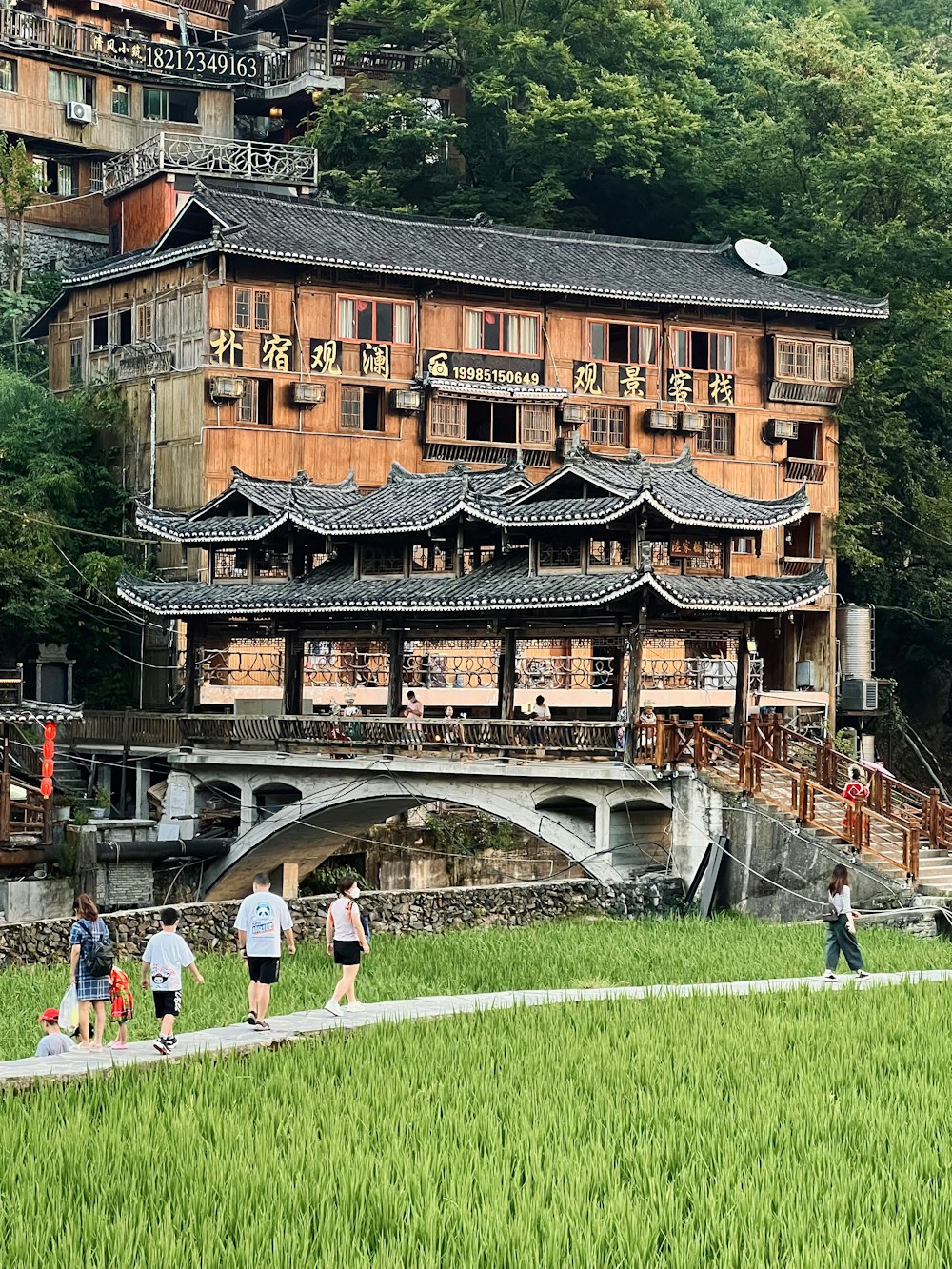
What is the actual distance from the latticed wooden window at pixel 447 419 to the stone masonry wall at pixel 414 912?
59.4ft

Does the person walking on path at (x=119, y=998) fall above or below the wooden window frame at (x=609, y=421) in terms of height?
below

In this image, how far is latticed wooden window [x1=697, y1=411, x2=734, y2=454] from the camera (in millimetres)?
45750

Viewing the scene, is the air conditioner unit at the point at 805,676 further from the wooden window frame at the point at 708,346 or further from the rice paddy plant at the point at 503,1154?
the rice paddy plant at the point at 503,1154

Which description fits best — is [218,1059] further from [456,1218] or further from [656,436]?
[656,436]

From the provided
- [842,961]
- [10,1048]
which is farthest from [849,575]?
[10,1048]

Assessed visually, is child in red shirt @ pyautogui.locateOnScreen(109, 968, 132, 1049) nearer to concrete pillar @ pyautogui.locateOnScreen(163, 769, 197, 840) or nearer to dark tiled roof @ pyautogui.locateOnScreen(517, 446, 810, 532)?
dark tiled roof @ pyautogui.locateOnScreen(517, 446, 810, 532)

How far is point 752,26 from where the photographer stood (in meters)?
59.8

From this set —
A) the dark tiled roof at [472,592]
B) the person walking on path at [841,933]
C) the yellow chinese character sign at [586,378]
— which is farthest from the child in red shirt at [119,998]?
the yellow chinese character sign at [586,378]

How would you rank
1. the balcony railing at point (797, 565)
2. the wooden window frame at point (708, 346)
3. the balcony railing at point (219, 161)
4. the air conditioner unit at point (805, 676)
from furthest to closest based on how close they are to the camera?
1. the balcony railing at point (219, 161)
2. the wooden window frame at point (708, 346)
3. the balcony railing at point (797, 565)
4. the air conditioner unit at point (805, 676)

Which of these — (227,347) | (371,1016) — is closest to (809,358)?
(227,347)

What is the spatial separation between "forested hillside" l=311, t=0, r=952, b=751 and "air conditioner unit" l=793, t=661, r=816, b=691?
9.44ft

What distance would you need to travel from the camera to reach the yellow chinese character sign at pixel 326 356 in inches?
1671

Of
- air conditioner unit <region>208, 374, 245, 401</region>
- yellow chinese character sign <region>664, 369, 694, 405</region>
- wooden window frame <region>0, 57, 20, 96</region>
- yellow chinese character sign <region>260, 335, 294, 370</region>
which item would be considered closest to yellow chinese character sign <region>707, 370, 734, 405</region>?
yellow chinese character sign <region>664, 369, 694, 405</region>

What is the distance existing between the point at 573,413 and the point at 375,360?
4798 mm
